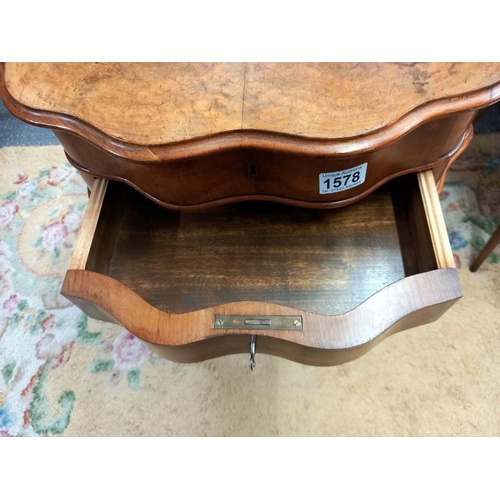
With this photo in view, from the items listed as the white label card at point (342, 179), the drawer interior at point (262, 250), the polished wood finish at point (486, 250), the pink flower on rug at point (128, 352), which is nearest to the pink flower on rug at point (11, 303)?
the pink flower on rug at point (128, 352)

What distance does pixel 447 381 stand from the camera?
2.59 feet

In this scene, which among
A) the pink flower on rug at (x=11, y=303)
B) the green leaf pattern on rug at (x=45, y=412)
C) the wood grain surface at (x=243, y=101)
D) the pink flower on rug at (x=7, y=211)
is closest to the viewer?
the wood grain surface at (x=243, y=101)

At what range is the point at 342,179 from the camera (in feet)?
1.68

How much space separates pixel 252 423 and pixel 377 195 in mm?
490

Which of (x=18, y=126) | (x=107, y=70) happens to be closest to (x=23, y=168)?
(x=18, y=126)

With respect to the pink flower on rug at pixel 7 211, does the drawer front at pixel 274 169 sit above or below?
above

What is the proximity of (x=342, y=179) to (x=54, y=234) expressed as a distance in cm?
77

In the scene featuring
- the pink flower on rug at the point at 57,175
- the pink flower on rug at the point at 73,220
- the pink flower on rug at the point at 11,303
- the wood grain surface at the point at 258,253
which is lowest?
the pink flower on rug at the point at 11,303

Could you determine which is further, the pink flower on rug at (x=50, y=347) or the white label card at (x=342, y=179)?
the pink flower on rug at (x=50, y=347)

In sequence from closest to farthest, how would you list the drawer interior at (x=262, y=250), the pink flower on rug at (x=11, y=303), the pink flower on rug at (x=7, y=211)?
the drawer interior at (x=262, y=250), the pink flower on rug at (x=11, y=303), the pink flower on rug at (x=7, y=211)

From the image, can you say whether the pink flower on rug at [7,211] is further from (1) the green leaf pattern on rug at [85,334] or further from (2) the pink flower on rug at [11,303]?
(1) the green leaf pattern on rug at [85,334]

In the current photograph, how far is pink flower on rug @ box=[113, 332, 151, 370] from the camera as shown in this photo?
844 mm

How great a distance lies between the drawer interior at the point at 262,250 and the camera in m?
0.62
